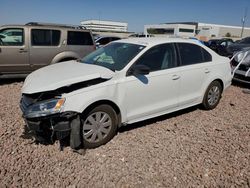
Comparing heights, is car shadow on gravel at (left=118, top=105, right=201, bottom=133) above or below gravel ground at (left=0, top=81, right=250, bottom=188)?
above

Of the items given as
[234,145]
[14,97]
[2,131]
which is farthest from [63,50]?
[234,145]

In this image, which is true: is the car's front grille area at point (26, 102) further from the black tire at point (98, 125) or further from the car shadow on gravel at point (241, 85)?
the car shadow on gravel at point (241, 85)

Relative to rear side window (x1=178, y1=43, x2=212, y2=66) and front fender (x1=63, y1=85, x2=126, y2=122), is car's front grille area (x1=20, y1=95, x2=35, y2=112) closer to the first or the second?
front fender (x1=63, y1=85, x2=126, y2=122)

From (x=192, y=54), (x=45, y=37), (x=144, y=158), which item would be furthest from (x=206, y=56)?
(x=45, y=37)

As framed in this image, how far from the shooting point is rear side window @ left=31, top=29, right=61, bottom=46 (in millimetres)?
6950

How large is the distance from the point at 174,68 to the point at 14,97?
3958 mm

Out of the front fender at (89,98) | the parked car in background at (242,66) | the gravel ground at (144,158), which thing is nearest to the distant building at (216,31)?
the parked car in background at (242,66)

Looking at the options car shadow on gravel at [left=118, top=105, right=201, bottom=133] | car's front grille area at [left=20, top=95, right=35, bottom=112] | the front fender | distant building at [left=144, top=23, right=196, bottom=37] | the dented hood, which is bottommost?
car shadow on gravel at [left=118, top=105, right=201, bottom=133]

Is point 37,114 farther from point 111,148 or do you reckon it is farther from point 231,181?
point 231,181

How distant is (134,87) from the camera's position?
12.2 ft

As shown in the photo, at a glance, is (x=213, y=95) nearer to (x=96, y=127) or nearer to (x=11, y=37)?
(x=96, y=127)

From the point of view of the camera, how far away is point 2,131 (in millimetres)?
3988

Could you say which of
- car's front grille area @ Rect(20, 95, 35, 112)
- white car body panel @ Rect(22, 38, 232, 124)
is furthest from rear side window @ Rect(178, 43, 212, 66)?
car's front grille area @ Rect(20, 95, 35, 112)

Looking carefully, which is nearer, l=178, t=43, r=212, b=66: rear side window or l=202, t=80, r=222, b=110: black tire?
l=178, t=43, r=212, b=66: rear side window
